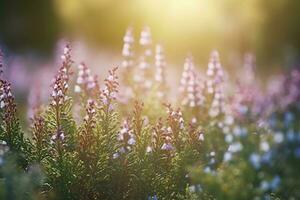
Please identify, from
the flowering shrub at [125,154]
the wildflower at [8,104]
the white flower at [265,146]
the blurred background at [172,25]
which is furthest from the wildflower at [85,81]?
A: the blurred background at [172,25]

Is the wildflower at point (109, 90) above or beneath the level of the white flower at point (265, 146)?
above

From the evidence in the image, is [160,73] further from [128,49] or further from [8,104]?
[8,104]

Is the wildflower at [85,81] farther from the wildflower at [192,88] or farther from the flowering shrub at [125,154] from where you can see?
the wildflower at [192,88]

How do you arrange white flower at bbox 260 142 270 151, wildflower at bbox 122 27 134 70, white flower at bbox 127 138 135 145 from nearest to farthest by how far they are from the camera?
1. white flower at bbox 260 142 270 151
2. white flower at bbox 127 138 135 145
3. wildflower at bbox 122 27 134 70

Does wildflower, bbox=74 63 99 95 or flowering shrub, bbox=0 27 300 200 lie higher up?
wildflower, bbox=74 63 99 95

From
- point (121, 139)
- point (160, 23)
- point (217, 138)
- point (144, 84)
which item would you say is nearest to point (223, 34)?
point (160, 23)

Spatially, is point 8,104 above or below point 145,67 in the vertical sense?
below

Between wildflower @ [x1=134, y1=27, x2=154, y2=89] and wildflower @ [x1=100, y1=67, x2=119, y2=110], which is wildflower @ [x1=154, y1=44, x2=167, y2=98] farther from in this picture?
wildflower @ [x1=100, y1=67, x2=119, y2=110]

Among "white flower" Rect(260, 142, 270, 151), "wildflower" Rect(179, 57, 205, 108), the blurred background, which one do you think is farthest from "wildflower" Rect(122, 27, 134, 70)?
the blurred background

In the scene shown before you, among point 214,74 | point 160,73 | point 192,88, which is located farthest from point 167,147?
point 160,73

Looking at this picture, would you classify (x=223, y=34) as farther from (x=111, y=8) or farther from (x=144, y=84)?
(x=144, y=84)

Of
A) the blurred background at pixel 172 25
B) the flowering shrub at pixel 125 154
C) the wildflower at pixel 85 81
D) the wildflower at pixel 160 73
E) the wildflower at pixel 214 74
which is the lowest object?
the flowering shrub at pixel 125 154
